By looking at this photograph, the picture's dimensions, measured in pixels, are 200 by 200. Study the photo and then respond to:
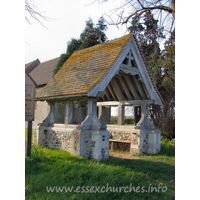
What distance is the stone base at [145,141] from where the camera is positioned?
8367 millimetres

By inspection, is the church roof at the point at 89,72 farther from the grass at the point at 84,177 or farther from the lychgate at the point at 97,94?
the grass at the point at 84,177

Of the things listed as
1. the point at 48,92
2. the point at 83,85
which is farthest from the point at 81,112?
A: the point at 83,85

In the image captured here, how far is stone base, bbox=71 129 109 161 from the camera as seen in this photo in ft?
21.4

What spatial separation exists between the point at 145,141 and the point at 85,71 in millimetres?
3751

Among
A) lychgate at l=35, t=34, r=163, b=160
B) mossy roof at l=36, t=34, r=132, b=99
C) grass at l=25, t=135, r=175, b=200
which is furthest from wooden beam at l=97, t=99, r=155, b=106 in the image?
grass at l=25, t=135, r=175, b=200

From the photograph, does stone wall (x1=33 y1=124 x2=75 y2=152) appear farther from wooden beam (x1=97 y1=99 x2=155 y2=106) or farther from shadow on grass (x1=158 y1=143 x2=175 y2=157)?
shadow on grass (x1=158 y1=143 x2=175 y2=157)

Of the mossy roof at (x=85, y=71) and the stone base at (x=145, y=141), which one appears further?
the stone base at (x=145, y=141)

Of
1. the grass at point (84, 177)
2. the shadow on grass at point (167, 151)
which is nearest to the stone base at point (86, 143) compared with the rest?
the grass at point (84, 177)

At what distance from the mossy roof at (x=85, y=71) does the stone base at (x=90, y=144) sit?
4.30 ft

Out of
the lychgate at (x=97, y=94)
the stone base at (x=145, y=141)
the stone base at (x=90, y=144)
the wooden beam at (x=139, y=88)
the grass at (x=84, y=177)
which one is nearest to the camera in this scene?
the grass at (x=84, y=177)

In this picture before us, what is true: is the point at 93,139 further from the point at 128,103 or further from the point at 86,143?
the point at 128,103

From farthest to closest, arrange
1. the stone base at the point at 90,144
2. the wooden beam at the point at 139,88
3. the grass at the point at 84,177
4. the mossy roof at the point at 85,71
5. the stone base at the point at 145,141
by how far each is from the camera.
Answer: the wooden beam at the point at 139,88 → the stone base at the point at 145,141 → the mossy roof at the point at 85,71 → the stone base at the point at 90,144 → the grass at the point at 84,177

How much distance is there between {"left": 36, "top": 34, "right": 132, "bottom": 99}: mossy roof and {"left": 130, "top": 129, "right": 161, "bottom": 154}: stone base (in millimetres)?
3000

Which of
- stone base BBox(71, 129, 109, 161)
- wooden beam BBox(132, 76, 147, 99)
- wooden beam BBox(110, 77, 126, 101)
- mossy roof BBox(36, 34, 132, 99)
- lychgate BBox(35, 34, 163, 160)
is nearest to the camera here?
stone base BBox(71, 129, 109, 161)
